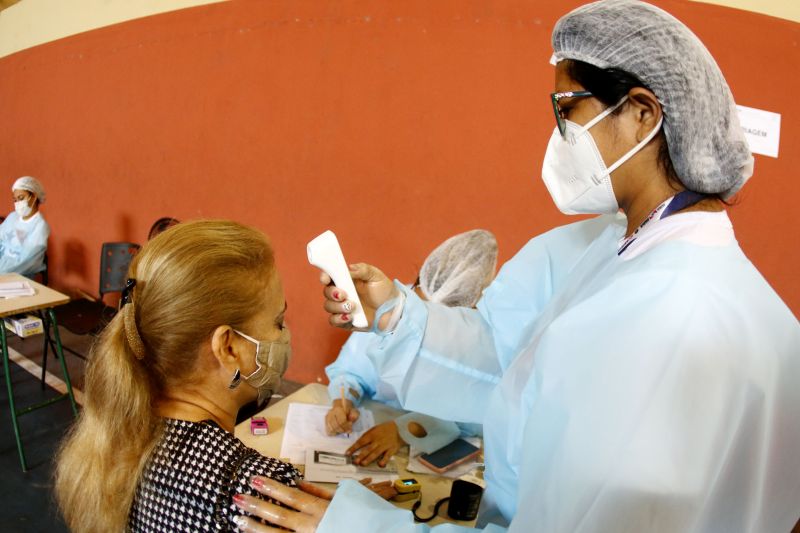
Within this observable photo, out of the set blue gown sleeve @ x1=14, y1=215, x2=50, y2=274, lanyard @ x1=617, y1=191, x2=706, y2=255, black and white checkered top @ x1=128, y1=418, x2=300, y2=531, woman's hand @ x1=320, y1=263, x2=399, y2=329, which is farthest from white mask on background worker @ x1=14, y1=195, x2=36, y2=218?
lanyard @ x1=617, y1=191, x2=706, y2=255

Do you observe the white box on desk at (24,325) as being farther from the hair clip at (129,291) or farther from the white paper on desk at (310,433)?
the hair clip at (129,291)

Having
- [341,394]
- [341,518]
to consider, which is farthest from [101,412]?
[341,394]

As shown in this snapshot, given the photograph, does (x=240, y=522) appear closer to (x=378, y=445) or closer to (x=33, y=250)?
(x=378, y=445)

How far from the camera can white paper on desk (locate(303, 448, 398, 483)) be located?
1.49 m

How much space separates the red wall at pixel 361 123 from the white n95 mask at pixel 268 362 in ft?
6.05

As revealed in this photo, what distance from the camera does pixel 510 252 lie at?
2.81 m

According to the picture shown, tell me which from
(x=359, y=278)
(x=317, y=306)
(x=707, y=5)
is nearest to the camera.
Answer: (x=359, y=278)

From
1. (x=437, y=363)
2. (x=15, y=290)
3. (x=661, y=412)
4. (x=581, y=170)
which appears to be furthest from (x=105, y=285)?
(x=661, y=412)

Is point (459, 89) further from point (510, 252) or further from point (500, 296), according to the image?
point (500, 296)

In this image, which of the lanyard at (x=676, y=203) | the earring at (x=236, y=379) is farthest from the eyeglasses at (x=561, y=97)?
the earring at (x=236, y=379)

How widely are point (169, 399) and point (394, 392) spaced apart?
90 centimetres

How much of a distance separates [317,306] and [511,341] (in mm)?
2231

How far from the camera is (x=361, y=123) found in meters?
3.10

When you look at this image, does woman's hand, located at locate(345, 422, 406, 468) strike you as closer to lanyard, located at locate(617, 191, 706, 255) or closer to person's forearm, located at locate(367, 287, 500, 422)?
person's forearm, located at locate(367, 287, 500, 422)
